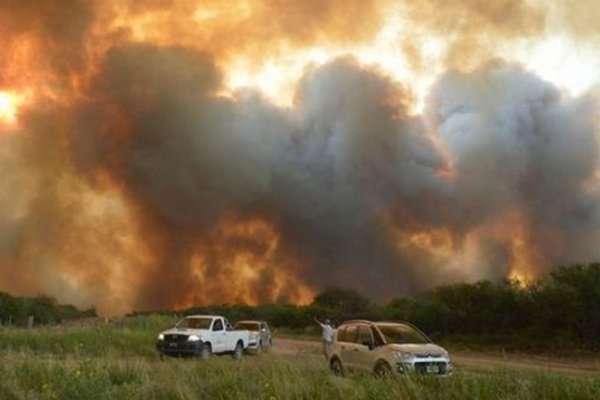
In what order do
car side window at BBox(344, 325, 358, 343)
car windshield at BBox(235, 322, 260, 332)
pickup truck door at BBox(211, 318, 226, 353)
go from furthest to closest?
car windshield at BBox(235, 322, 260, 332), pickup truck door at BBox(211, 318, 226, 353), car side window at BBox(344, 325, 358, 343)

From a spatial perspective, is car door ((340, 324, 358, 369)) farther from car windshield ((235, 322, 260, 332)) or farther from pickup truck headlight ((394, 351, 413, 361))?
car windshield ((235, 322, 260, 332))

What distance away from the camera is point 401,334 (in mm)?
19906

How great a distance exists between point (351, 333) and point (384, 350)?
7.03ft

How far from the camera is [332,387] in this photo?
11.7m

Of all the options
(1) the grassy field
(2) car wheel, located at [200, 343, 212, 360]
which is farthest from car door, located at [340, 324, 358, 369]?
(2) car wheel, located at [200, 343, 212, 360]

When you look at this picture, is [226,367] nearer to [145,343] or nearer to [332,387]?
[332,387]

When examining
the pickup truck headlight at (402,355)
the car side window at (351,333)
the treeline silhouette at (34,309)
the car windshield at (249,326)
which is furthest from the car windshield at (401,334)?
the treeline silhouette at (34,309)

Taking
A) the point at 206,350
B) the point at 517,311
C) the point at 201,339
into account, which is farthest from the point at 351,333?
the point at 517,311

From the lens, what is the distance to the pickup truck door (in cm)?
3209

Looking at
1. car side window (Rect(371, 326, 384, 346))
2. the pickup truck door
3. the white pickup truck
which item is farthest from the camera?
the pickup truck door

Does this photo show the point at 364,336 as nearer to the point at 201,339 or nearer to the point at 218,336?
the point at 201,339

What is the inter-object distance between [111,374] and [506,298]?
136 feet

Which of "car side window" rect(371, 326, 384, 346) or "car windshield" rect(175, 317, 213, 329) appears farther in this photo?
"car windshield" rect(175, 317, 213, 329)

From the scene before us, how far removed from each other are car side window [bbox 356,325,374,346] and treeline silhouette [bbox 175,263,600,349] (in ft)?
82.8
